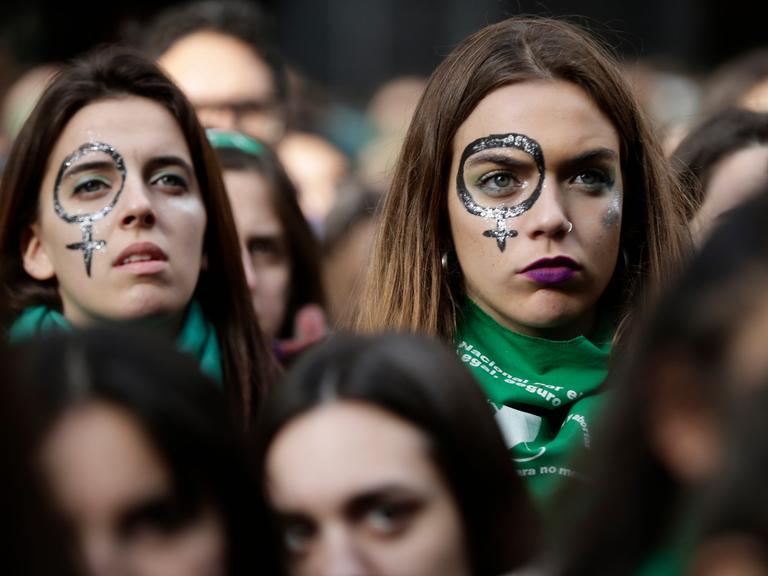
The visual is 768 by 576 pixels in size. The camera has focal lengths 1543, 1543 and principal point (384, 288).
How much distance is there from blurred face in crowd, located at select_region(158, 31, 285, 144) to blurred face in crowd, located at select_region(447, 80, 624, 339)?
2.40 meters

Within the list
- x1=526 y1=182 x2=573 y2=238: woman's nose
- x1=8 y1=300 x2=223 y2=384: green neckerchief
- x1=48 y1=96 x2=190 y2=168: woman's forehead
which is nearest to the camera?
x1=526 y1=182 x2=573 y2=238: woman's nose

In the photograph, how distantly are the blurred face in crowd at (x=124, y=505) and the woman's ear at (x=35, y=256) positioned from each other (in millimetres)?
1894

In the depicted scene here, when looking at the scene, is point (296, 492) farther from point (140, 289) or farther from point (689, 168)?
point (689, 168)

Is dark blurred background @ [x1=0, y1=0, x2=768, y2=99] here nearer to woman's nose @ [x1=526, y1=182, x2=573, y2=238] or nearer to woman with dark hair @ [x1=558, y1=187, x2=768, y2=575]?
woman's nose @ [x1=526, y1=182, x2=573, y2=238]

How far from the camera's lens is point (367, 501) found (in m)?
2.60

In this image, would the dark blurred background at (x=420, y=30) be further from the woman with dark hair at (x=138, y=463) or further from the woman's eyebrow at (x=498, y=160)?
the woman with dark hair at (x=138, y=463)

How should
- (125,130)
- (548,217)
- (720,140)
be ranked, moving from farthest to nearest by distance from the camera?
(720,140), (125,130), (548,217)

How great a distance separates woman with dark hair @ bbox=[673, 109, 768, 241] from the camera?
4695mm

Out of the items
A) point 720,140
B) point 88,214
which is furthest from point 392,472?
point 720,140

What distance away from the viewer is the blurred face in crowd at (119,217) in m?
3.97

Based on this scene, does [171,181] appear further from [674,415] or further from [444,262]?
[674,415]

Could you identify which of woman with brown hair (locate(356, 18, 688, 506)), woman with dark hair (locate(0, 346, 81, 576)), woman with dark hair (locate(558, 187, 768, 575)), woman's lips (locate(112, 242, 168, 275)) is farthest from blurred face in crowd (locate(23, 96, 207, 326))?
woman with dark hair (locate(558, 187, 768, 575))

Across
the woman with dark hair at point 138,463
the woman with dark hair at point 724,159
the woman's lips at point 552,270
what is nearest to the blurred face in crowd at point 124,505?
the woman with dark hair at point 138,463

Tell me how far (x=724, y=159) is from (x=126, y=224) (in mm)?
1956
